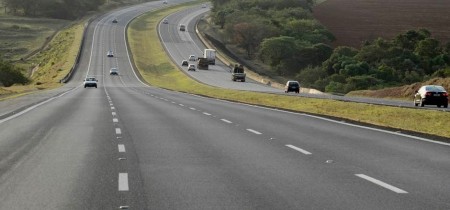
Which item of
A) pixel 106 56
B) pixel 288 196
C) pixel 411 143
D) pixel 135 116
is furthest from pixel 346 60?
pixel 288 196

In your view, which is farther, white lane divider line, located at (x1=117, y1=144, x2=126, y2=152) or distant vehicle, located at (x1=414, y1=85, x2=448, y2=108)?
distant vehicle, located at (x1=414, y1=85, x2=448, y2=108)

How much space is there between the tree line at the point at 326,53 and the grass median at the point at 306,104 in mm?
16615

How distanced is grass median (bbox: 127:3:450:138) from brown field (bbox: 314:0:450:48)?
104ft

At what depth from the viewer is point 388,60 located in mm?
103688

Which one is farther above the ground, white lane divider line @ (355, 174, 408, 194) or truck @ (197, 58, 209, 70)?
white lane divider line @ (355, 174, 408, 194)

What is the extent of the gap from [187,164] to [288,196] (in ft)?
12.5

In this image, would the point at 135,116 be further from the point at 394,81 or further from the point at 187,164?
the point at 394,81

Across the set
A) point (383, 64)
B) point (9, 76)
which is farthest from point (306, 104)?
point (383, 64)

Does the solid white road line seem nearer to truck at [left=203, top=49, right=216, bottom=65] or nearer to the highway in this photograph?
the highway

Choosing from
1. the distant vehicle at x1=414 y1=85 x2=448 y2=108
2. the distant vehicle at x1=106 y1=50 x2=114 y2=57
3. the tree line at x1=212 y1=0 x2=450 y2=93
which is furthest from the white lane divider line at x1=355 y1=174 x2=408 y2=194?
the distant vehicle at x1=106 y1=50 x2=114 y2=57

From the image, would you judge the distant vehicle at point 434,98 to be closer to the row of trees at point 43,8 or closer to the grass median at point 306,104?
the grass median at point 306,104

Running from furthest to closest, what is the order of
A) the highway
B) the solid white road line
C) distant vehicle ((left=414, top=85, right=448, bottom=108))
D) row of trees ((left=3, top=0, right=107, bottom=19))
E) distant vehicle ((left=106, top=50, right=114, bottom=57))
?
row of trees ((left=3, top=0, right=107, bottom=19)) < distant vehicle ((left=106, top=50, right=114, bottom=57)) < distant vehicle ((left=414, top=85, right=448, bottom=108)) < the solid white road line < the highway

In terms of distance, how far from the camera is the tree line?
95562 millimetres

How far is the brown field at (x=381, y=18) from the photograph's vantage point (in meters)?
118
